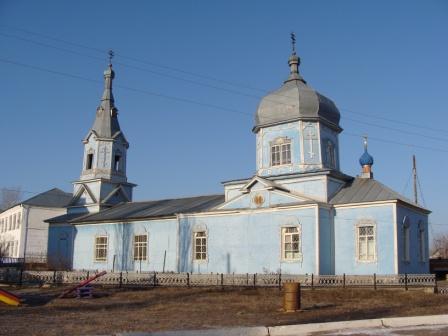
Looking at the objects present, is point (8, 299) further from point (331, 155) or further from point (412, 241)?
point (331, 155)

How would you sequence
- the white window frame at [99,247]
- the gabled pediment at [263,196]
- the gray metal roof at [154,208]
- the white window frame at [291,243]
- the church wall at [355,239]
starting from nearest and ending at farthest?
the church wall at [355,239] < the white window frame at [291,243] < the gabled pediment at [263,196] < the gray metal roof at [154,208] < the white window frame at [99,247]

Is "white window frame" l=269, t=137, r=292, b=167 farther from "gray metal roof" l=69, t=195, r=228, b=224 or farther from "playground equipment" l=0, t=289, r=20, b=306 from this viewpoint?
"playground equipment" l=0, t=289, r=20, b=306

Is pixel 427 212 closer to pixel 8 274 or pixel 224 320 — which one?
pixel 224 320

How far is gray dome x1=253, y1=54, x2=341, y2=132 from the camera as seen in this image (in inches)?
1052

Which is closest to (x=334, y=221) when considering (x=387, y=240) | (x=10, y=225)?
(x=387, y=240)

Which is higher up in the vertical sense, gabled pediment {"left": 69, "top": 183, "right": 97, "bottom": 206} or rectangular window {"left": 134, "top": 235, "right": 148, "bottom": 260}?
gabled pediment {"left": 69, "top": 183, "right": 97, "bottom": 206}

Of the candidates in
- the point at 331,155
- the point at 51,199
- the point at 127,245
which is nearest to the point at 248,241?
the point at 331,155

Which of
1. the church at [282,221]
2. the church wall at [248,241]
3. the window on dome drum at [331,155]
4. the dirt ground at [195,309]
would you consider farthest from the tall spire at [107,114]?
the dirt ground at [195,309]

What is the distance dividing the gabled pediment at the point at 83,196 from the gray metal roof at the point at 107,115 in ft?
12.0

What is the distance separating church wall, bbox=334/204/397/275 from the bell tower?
1638 centimetres

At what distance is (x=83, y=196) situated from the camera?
3512 centimetres

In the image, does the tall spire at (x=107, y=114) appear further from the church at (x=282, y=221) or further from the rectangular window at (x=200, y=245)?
the rectangular window at (x=200, y=245)

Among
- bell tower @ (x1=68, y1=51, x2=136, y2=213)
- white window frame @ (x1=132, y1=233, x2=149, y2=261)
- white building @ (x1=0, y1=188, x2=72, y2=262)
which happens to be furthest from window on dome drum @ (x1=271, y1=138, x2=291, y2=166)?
white building @ (x1=0, y1=188, x2=72, y2=262)

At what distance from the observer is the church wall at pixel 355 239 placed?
22.6 meters
